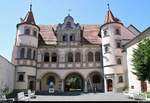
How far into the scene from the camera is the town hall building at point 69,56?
38.6 metres

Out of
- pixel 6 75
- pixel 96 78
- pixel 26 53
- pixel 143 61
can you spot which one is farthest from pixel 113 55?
pixel 6 75

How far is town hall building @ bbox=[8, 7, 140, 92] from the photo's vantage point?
3856cm

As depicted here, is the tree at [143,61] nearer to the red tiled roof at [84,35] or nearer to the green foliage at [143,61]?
the green foliage at [143,61]

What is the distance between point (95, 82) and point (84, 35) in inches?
366

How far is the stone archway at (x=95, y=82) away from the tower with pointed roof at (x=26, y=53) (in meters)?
9.80

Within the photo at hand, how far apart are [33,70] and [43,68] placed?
2.22 m

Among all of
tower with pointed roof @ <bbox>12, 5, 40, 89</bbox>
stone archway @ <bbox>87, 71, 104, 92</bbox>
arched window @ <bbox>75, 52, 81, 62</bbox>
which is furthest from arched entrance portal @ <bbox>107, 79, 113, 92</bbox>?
tower with pointed roof @ <bbox>12, 5, 40, 89</bbox>

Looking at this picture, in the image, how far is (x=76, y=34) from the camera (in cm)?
4325

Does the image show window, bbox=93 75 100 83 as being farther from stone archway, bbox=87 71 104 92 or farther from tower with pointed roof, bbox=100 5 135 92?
tower with pointed roof, bbox=100 5 135 92

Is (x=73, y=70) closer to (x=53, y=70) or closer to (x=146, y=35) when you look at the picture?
(x=53, y=70)

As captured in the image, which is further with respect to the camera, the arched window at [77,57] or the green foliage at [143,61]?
the arched window at [77,57]

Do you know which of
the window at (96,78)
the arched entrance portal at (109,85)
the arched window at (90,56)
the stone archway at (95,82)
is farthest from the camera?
the window at (96,78)

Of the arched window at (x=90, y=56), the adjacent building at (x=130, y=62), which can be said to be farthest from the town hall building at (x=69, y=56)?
the adjacent building at (x=130, y=62)

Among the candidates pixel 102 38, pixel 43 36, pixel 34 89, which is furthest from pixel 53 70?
pixel 102 38
